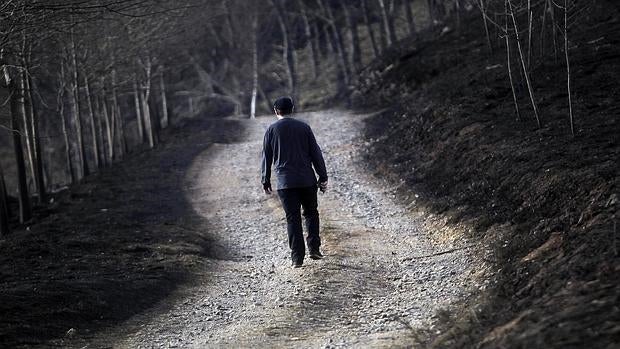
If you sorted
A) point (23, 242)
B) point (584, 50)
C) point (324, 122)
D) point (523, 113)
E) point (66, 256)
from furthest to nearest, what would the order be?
point (324, 122) < point (584, 50) < point (523, 113) < point (23, 242) < point (66, 256)

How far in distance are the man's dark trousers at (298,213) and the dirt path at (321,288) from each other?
29 cm

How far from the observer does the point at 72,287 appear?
10312 millimetres

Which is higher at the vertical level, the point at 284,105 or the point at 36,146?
the point at 284,105

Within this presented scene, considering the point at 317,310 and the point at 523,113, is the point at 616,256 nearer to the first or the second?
the point at 317,310

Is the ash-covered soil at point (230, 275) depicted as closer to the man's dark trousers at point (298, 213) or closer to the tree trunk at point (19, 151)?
the man's dark trousers at point (298, 213)

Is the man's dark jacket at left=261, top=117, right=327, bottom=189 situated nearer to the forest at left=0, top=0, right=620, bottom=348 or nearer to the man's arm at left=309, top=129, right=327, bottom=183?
the man's arm at left=309, top=129, right=327, bottom=183

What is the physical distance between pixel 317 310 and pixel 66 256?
582 centimetres

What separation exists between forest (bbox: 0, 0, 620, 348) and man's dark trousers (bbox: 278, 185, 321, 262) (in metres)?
0.61

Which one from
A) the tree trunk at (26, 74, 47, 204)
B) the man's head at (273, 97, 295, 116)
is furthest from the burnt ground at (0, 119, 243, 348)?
the man's head at (273, 97, 295, 116)

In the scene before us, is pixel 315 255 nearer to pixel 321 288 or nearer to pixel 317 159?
pixel 317 159

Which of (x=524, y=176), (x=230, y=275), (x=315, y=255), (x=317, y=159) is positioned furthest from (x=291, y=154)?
(x=524, y=176)

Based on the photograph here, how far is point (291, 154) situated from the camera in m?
10.7

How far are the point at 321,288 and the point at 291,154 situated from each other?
74.8 inches

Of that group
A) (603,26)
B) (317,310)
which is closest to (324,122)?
(603,26)
